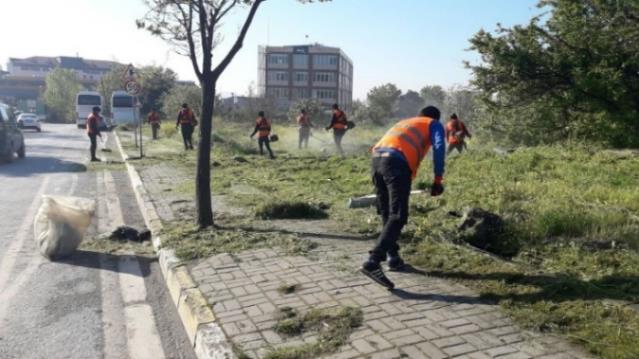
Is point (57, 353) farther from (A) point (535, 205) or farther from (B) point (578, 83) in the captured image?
(B) point (578, 83)

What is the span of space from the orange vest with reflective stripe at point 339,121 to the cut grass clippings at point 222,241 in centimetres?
1073

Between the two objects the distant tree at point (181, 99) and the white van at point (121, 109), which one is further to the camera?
the white van at point (121, 109)

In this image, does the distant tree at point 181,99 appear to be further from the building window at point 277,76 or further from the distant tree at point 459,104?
the building window at point 277,76

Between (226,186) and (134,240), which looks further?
(226,186)

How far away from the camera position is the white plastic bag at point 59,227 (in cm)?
588

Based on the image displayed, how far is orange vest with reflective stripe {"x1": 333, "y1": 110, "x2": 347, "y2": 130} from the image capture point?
16922 millimetres

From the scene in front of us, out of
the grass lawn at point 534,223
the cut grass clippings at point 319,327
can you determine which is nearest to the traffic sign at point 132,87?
the grass lawn at point 534,223

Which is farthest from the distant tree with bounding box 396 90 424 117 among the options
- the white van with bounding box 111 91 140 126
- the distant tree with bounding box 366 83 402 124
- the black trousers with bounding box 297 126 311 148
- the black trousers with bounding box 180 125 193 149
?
the black trousers with bounding box 180 125 193 149

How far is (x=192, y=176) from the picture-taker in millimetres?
12164

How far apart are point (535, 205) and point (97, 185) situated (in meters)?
9.01

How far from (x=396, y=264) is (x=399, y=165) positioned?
0.95 meters

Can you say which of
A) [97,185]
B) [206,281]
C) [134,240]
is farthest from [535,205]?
[97,185]

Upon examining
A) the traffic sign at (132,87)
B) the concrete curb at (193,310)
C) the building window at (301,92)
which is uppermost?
the building window at (301,92)

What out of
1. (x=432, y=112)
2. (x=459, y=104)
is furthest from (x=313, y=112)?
(x=432, y=112)
